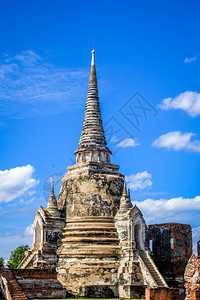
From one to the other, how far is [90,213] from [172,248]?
6.59 m

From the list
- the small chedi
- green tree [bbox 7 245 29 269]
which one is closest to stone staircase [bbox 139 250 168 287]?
the small chedi

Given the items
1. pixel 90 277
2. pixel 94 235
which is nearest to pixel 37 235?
pixel 94 235

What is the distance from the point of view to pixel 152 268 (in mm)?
28391

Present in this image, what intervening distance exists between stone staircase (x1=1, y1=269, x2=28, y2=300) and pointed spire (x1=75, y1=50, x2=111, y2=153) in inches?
506

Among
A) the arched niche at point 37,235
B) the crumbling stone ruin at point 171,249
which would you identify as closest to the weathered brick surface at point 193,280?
the crumbling stone ruin at point 171,249

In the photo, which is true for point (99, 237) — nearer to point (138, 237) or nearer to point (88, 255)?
point (88, 255)

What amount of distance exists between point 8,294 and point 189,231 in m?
15.5

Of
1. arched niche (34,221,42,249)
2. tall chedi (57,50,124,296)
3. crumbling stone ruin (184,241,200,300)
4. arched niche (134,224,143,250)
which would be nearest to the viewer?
crumbling stone ruin (184,241,200,300)

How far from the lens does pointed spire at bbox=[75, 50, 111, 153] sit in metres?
34.9

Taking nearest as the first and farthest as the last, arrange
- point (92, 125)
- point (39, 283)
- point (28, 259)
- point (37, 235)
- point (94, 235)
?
1. point (39, 283)
2. point (94, 235)
3. point (28, 259)
4. point (37, 235)
5. point (92, 125)

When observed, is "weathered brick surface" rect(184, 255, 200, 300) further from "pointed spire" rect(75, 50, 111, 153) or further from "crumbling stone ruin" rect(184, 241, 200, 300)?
"pointed spire" rect(75, 50, 111, 153)

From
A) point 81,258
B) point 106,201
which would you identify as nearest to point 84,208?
point 106,201

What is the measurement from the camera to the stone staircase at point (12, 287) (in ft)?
73.6

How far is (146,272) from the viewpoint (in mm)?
27703
